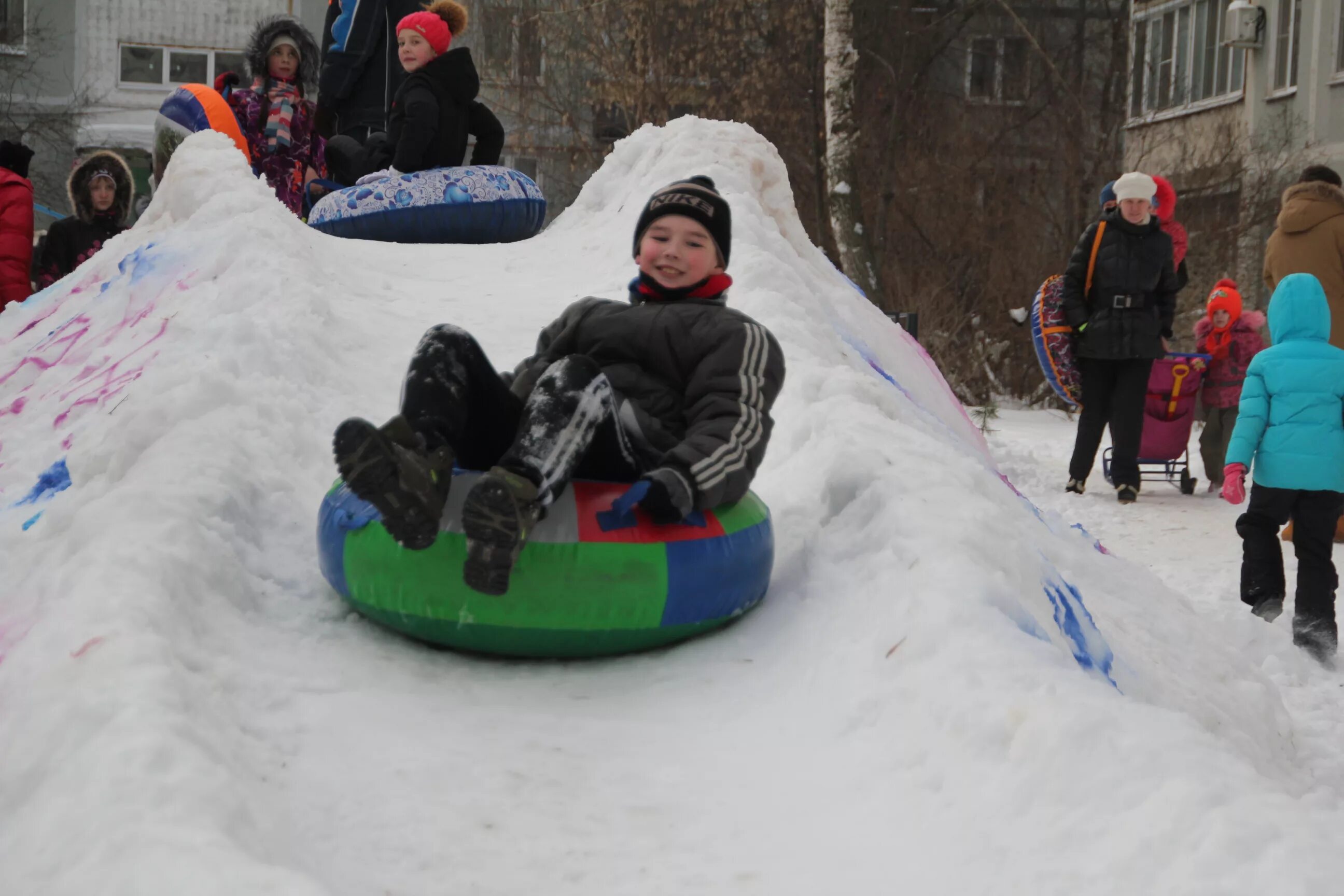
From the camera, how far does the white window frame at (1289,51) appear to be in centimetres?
1797

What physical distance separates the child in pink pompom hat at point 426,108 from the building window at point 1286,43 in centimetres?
1469

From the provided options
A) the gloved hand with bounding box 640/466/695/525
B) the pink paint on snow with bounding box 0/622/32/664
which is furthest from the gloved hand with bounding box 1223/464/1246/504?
the pink paint on snow with bounding box 0/622/32/664

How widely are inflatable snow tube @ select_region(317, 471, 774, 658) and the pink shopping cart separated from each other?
224 inches

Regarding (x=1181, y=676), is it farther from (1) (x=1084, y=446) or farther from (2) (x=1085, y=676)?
(1) (x=1084, y=446)

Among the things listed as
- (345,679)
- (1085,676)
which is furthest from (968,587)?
(345,679)

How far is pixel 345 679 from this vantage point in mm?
2695

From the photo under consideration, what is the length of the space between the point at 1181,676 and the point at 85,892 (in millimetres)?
2973

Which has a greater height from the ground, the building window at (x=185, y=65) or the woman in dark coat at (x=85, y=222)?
the building window at (x=185, y=65)

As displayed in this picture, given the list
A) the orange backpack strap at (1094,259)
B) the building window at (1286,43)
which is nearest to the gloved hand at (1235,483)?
the orange backpack strap at (1094,259)

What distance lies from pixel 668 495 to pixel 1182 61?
20959 millimetres

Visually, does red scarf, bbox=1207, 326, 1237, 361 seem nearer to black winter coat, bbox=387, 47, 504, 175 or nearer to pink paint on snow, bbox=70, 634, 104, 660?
black winter coat, bbox=387, 47, 504, 175

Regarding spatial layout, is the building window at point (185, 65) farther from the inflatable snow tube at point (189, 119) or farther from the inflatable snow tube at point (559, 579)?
the inflatable snow tube at point (559, 579)

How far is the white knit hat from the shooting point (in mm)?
7555

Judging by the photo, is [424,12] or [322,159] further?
[322,159]
